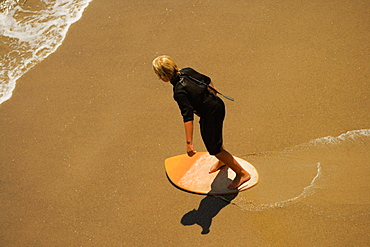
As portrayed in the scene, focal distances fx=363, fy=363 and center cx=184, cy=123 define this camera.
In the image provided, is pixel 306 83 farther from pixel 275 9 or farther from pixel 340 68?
pixel 275 9

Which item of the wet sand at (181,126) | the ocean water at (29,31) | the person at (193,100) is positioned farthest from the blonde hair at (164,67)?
the ocean water at (29,31)

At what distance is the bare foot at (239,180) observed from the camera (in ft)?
13.3

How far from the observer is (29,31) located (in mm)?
7383

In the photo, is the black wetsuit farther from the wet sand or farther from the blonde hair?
the wet sand

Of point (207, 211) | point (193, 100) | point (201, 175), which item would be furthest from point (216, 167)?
point (193, 100)

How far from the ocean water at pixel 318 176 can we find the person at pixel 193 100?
0.77 meters

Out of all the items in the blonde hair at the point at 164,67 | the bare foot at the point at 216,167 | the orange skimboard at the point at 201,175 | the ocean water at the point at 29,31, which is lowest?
the orange skimboard at the point at 201,175

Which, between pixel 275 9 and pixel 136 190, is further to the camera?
pixel 275 9

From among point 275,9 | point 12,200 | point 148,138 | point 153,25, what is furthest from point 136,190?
point 275,9

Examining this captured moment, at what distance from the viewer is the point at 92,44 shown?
21.0ft

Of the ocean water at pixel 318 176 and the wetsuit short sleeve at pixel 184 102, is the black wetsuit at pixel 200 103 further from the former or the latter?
the ocean water at pixel 318 176

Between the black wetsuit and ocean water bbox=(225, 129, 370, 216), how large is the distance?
869 mm

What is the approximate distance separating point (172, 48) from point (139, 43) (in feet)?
2.05

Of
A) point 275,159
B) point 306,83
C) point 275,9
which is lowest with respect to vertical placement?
point 275,159
